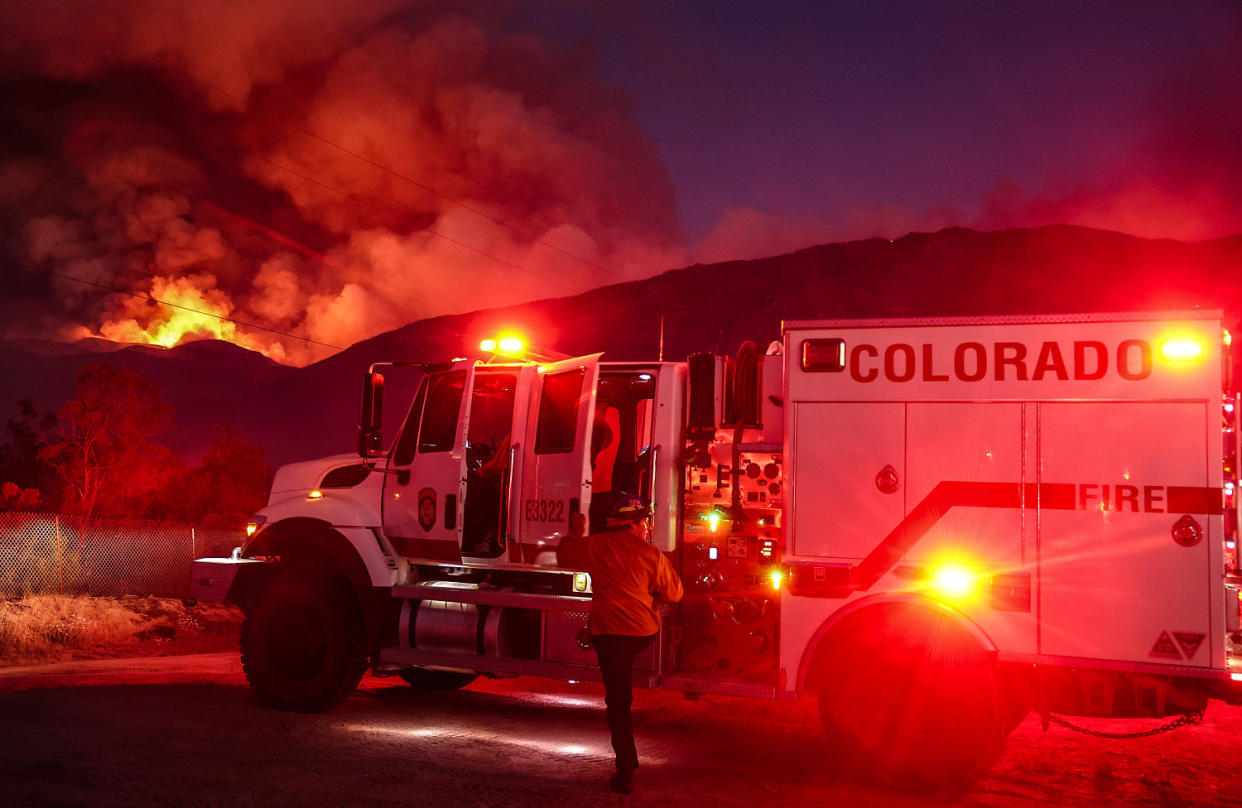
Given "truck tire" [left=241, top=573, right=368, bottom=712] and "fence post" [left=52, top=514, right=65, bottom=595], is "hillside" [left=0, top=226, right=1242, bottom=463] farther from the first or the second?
"truck tire" [left=241, top=573, right=368, bottom=712]

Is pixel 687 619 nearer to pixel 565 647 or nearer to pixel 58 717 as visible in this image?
pixel 565 647

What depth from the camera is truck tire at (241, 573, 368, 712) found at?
28.1ft

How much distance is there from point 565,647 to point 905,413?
123 inches

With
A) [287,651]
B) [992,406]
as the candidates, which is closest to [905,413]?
[992,406]

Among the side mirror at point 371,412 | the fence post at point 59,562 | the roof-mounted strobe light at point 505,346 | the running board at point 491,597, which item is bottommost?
the fence post at point 59,562

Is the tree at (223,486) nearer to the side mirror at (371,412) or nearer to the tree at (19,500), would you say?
the tree at (19,500)

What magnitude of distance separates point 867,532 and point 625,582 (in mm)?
1678

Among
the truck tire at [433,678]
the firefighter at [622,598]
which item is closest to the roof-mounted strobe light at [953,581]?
the firefighter at [622,598]

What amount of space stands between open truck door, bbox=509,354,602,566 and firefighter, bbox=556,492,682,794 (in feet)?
4.02

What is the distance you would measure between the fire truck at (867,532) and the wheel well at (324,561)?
0.13 ft

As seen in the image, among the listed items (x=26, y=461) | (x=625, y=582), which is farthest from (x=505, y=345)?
(x=26, y=461)

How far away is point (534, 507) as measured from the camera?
8.20m

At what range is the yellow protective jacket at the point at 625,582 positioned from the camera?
6410 millimetres

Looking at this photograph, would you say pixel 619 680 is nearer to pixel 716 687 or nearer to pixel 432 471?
Result: pixel 716 687
